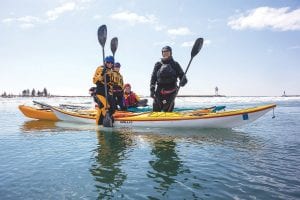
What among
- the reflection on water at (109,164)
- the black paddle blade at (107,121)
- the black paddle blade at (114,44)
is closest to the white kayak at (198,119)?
the black paddle blade at (107,121)

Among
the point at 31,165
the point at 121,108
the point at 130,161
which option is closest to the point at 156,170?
the point at 130,161

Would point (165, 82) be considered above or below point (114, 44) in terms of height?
below

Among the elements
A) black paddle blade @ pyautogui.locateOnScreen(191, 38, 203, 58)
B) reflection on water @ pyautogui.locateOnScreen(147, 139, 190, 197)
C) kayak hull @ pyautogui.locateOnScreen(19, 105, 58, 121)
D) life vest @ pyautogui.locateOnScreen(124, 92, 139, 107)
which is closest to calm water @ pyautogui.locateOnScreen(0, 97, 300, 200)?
reflection on water @ pyautogui.locateOnScreen(147, 139, 190, 197)

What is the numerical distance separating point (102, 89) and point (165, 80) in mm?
2280

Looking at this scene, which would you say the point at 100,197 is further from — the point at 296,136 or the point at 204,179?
the point at 296,136

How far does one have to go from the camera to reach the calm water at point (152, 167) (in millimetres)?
3957

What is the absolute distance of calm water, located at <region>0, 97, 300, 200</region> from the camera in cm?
396

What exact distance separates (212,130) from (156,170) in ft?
15.5

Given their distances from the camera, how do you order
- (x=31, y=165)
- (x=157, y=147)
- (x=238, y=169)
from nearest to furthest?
(x=238, y=169), (x=31, y=165), (x=157, y=147)

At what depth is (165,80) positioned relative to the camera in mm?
10680

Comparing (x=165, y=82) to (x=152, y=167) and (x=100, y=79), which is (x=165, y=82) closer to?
(x=100, y=79)

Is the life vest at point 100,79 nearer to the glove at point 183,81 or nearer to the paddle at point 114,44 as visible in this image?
the glove at point 183,81

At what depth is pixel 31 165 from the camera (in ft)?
17.7

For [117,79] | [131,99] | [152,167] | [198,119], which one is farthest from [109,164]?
[131,99]
